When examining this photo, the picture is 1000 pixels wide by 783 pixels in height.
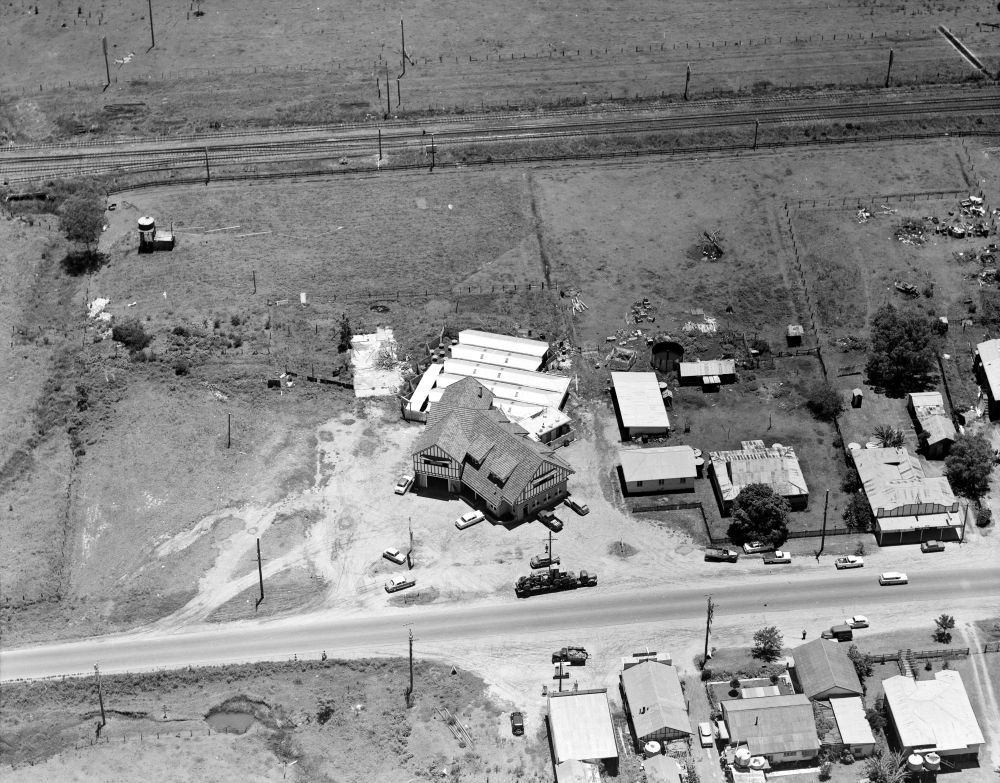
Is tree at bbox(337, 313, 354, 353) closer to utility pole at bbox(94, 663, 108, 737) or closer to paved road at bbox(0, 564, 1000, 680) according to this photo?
paved road at bbox(0, 564, 1000, 680)

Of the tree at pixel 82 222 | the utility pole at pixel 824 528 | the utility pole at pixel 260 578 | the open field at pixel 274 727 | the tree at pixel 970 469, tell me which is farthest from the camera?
the tree at pixel 82 222

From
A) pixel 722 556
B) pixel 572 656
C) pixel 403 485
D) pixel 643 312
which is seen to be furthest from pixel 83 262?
pixel 722 556

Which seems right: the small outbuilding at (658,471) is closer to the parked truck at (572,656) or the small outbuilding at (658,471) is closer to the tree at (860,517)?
the tree at (860,517)

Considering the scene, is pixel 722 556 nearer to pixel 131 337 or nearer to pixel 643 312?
pixel 643 312

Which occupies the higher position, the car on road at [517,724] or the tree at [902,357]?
the tree at [902,357]

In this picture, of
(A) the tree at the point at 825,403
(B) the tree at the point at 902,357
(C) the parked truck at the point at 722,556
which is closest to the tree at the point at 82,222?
(C) the parked truck at the point at 722,556

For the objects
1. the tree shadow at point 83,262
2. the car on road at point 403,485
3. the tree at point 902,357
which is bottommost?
the car on road at point 403,485

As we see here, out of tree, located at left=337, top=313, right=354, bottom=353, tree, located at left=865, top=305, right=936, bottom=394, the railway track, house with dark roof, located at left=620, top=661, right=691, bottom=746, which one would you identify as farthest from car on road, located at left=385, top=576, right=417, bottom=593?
the railway track
